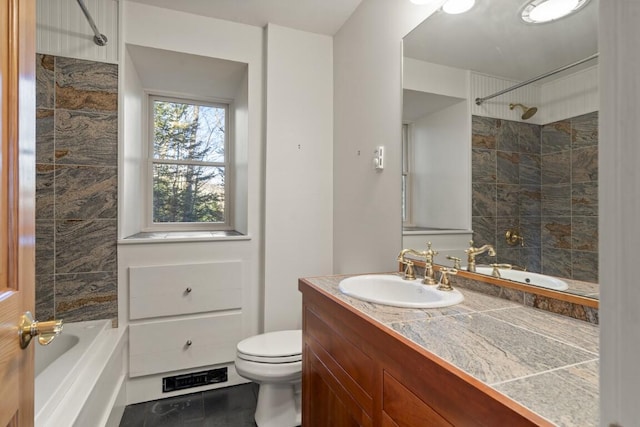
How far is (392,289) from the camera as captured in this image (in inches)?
57.5

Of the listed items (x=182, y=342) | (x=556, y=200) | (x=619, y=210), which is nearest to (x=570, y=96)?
(x=556, y=200)

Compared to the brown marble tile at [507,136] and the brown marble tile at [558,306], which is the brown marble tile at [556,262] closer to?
the brown marble tile at [558,306]

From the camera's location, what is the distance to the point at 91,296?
1.93m

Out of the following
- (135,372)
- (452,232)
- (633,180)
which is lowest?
(135,372)

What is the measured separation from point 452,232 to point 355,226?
77 cm

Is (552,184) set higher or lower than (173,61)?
→ lower

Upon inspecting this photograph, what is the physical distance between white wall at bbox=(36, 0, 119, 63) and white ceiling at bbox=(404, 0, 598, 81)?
5.82ft

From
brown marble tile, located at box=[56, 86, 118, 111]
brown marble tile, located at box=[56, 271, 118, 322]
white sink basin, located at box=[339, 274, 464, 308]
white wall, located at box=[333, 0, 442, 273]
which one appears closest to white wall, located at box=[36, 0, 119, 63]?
brown marble tile, located at box=[56, 86, 118, 111]

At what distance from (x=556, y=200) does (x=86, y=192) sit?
2349 mm

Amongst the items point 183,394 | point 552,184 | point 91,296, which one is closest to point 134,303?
point 91,296

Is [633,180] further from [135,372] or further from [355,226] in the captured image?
[135,372]

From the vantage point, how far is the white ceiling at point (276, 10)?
6.61 ft

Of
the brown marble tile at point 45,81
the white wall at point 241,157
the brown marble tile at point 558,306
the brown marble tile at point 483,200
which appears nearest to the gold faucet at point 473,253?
the brown marble tile at point 483,200

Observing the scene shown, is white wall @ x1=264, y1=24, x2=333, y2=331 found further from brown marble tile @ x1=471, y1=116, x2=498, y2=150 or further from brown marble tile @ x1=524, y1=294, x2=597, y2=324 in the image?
brown marble tile @ x1=524, y1=294, x2=597, y2=324
